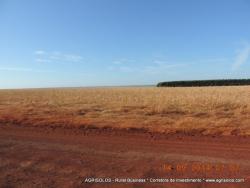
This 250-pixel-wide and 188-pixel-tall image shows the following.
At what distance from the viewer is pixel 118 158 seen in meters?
7.38

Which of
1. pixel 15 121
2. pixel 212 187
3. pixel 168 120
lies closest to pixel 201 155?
pixel 212 187

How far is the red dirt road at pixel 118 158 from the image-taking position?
5.99m

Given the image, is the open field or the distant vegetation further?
the distant vegetation

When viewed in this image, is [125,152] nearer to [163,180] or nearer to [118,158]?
[118,158]

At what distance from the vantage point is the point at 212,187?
214 inches

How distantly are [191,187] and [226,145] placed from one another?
3.75 metres

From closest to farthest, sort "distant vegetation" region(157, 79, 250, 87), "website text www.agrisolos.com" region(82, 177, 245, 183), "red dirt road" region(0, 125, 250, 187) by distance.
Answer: "website text www.agrisolos.com" region(82, 177, 245, 183) → "red dirt road" region(0, 125, 250, 187) → "distant vegetation" region(157, 79, 250, 87)

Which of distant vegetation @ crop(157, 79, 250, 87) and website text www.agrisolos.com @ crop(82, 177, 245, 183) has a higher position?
distant vegetation @ crop(157, 79, 250, 87)

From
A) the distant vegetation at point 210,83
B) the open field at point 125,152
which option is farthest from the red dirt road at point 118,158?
the distant vegetation at point 210,83

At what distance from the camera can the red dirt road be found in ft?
19.7

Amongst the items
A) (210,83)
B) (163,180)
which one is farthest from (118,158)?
(210,83)

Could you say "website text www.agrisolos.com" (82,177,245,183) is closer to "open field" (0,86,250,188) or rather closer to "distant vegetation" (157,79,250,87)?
"open field" (0,86,250,188)

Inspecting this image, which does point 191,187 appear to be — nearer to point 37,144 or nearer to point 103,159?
point 103,159

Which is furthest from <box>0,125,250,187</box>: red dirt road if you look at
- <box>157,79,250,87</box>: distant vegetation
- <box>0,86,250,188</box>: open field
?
<box>157,79,250,87</box>: distant vegetation
